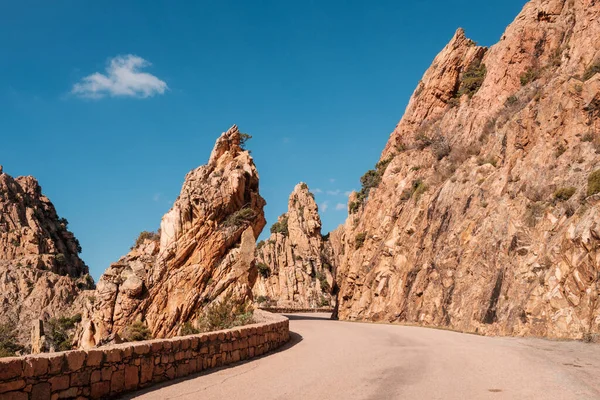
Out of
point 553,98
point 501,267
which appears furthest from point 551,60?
point 501,267

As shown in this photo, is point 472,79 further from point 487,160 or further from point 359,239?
point 359,239

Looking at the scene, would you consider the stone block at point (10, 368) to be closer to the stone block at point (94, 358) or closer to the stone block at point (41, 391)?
the stone block at point (41, 391)

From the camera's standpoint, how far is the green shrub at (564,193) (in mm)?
20672

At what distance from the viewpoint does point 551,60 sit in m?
35.4

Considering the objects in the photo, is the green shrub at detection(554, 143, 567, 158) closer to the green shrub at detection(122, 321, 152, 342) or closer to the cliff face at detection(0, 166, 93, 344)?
the green shrub at detection(122, 321, 152, 342)

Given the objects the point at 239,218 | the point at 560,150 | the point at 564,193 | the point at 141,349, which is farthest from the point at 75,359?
the point at 239,218

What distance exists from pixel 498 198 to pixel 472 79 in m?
22.3

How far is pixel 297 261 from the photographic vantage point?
85812 mm

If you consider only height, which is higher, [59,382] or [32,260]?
[32,260]

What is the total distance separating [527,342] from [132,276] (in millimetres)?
34179

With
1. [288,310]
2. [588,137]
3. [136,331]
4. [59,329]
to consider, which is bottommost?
[59,329]

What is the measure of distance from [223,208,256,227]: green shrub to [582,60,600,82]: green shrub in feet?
93.9

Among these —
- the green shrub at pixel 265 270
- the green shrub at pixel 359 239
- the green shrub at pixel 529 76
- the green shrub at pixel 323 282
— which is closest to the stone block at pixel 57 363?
the green shrub at pixel 529 76

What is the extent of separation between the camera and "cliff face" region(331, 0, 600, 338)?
1852 centimetres
